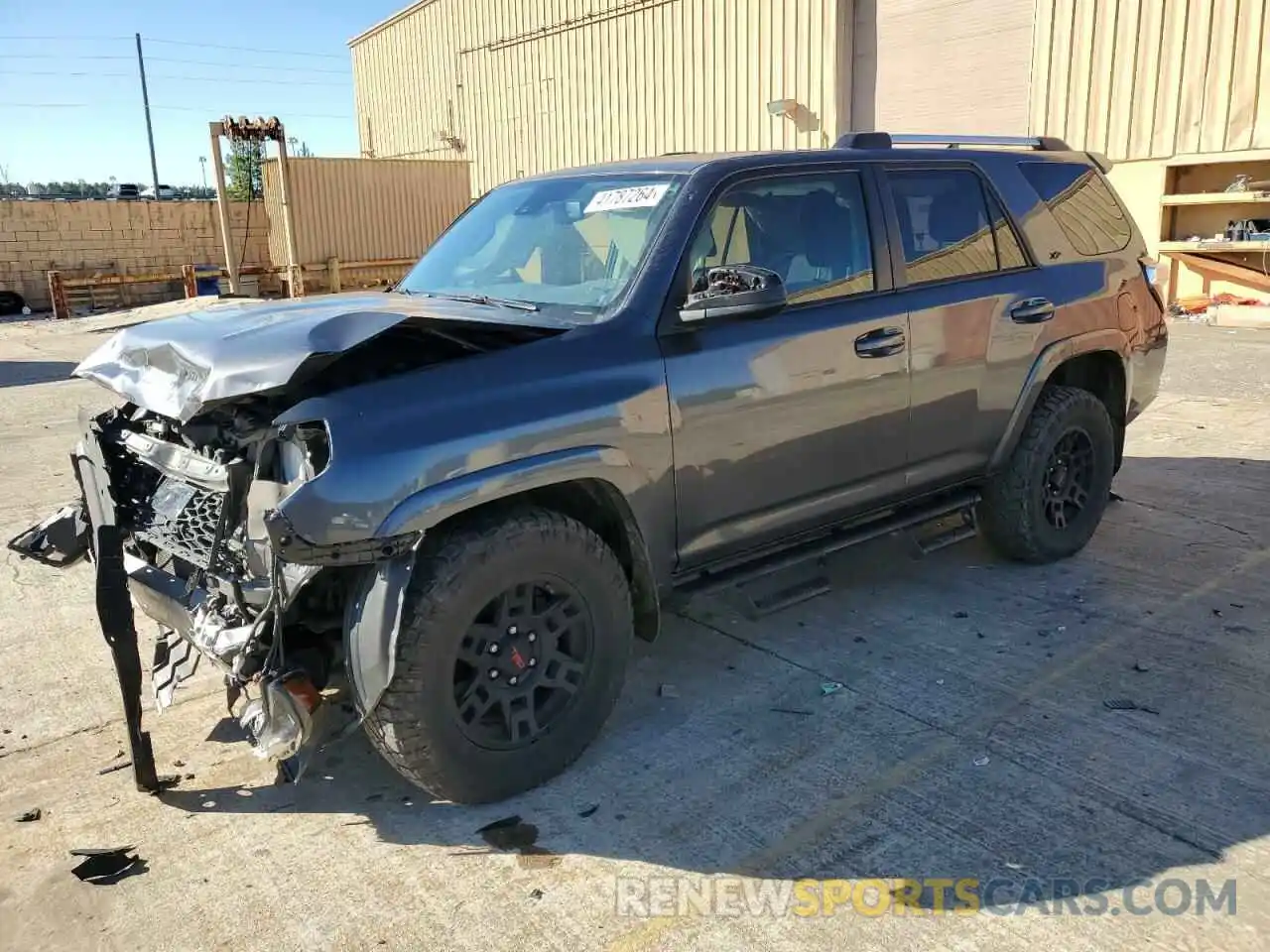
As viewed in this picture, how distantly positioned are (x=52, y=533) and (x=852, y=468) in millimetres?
3094

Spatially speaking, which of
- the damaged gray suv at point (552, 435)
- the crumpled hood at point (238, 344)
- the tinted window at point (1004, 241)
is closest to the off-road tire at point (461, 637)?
the damaged gray suv at point (552, 435)

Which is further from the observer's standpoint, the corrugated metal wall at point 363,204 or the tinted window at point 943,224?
the corrugated metal wall at point 363,204

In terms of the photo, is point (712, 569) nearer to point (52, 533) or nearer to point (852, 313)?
point (852, 313)

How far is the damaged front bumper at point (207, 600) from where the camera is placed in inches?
110

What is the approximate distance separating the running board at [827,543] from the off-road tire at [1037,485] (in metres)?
0.18

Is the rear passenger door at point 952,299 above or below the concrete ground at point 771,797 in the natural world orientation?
above

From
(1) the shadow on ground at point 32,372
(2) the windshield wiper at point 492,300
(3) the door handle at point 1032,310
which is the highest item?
(2) the windshield wiper at point 492,300

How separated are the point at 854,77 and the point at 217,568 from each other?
16.2 metres

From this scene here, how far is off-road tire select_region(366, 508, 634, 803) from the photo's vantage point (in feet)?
9.45

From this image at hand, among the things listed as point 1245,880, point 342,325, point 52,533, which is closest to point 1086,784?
point 1245,880

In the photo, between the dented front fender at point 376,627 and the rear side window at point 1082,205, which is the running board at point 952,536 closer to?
the rear side window at point 1082,205

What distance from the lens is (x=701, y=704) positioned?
382cm

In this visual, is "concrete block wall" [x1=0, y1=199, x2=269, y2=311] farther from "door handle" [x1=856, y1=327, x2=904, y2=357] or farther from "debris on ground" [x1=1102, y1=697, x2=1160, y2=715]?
"debris on ground" [x1=1102, y1=697, x2=1160, y2=715]

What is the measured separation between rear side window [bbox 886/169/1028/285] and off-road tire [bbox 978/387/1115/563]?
0.74 m
